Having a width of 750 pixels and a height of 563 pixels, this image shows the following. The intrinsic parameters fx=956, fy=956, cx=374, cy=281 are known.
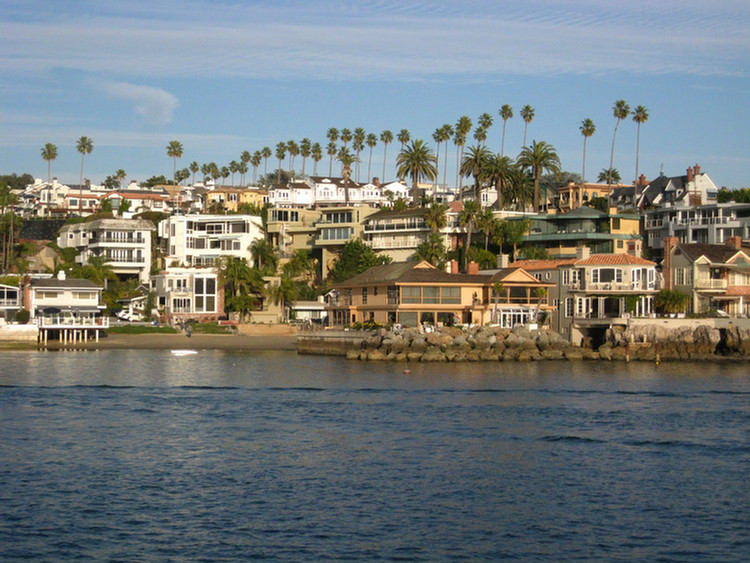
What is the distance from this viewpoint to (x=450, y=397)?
48.4 m

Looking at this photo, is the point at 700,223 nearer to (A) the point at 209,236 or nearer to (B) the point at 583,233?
(B) the point at 583,233

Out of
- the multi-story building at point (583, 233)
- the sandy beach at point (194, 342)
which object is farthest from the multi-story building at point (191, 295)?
the multi-story building at point (583, 233)

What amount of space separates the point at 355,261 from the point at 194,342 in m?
23.1

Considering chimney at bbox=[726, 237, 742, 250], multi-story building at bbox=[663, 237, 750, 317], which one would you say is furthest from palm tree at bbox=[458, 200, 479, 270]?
chimney at bbox=[726, 237, 742, 250]

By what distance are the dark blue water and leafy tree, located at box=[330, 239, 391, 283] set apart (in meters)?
46.4

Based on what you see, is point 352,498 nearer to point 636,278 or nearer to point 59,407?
point 59,407

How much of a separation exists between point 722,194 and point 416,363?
57.2 meters

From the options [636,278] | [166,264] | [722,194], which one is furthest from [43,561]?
[722,194]

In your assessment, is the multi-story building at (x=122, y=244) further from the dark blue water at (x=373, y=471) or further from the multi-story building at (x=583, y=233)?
the dark blue water at (x=373, y=471)

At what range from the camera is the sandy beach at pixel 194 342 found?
82500 millimetres

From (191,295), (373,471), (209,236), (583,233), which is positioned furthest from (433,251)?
(373,471)

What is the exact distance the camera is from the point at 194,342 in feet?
281

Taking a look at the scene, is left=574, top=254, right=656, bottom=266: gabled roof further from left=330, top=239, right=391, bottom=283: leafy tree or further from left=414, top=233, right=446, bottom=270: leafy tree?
left=330, top=239, right=391, bottom=283: leafy tree

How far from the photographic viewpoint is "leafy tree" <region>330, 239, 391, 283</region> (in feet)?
332
